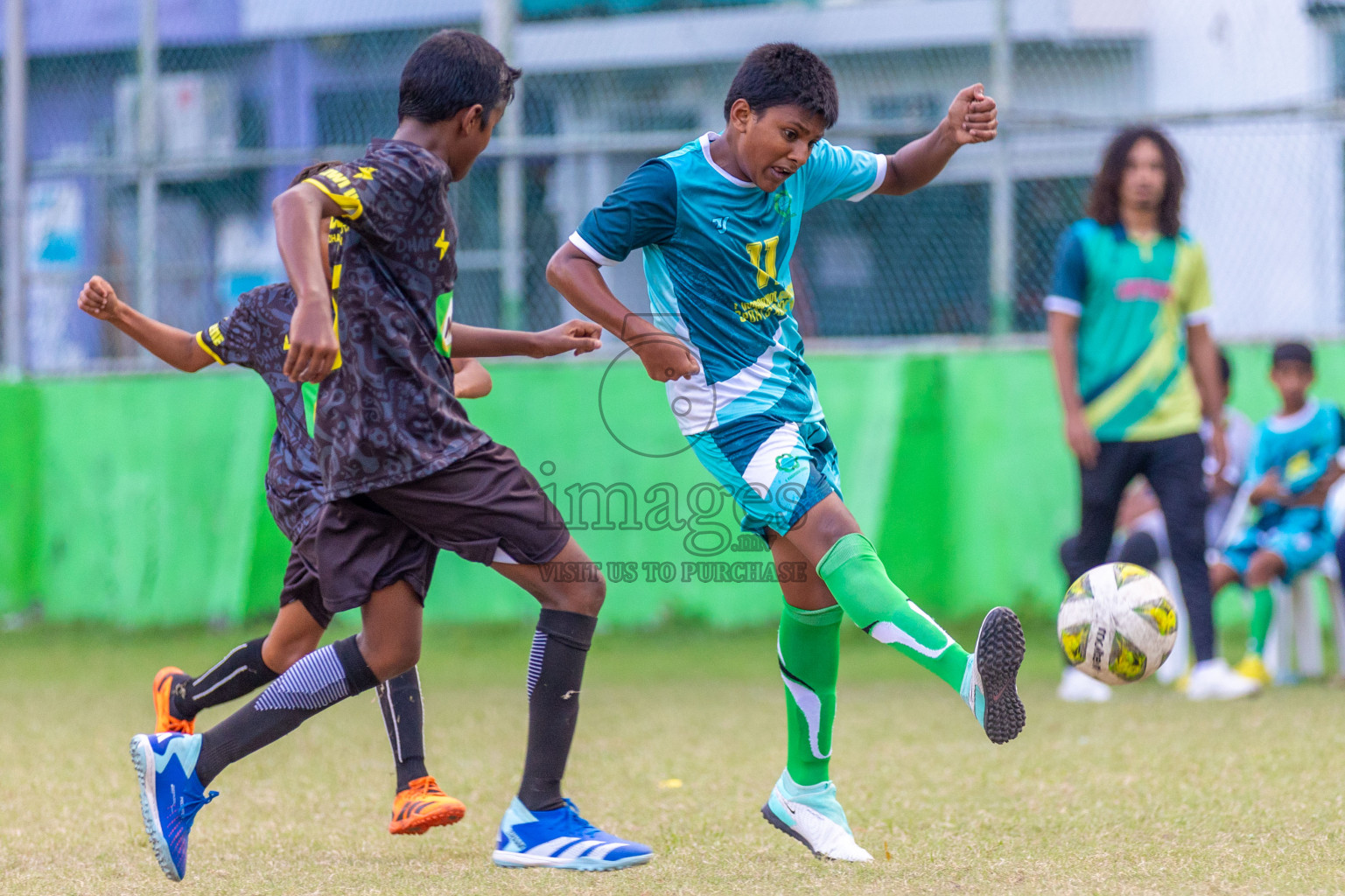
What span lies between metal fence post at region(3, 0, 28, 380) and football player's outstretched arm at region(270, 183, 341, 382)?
674cm

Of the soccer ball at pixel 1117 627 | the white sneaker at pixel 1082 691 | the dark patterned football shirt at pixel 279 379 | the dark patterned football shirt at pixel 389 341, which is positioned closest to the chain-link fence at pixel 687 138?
the white sneaker at pixel 1082 691

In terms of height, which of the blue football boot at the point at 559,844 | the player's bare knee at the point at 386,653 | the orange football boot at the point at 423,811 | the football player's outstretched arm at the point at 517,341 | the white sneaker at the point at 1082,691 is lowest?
the white sneaker at the point at 1082,691

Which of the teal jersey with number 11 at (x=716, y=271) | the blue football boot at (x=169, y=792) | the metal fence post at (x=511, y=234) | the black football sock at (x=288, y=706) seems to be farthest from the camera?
the metal fence post at (x=511, y=234)

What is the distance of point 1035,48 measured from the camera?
28.7 feet

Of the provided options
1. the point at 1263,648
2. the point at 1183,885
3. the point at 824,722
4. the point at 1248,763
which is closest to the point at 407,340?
the point at 824,722

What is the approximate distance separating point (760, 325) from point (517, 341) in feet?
1.99

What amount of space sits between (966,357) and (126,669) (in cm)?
469

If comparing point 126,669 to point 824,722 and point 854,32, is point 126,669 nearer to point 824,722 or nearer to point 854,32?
point 824,722

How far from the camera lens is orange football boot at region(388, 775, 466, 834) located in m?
3.46

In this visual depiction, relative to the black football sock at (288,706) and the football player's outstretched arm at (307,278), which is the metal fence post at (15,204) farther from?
the football player's outstretched arm at (307,278)

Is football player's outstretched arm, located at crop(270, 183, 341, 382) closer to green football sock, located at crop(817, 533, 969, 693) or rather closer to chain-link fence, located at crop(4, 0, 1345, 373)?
green football sock, located at crop(817, 533, 969, 693)

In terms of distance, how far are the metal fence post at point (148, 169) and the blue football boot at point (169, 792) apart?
6000mm

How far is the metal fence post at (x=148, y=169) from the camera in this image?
890 cm

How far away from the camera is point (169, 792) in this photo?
332 cm
